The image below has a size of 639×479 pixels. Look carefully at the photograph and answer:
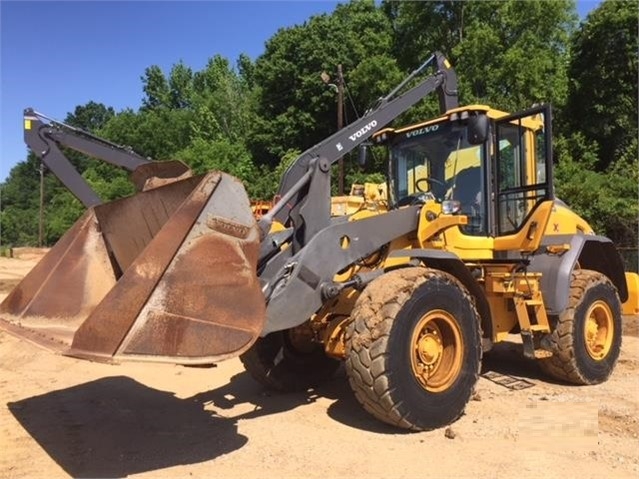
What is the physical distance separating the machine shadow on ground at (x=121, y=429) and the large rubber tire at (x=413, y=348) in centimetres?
110

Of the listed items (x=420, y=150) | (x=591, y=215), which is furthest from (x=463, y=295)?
(x=591, y=215)

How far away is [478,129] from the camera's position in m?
5.62

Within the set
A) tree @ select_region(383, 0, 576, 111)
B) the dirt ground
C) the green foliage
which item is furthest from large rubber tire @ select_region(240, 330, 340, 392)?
tree @ select_region(383, 0, 576, 111)

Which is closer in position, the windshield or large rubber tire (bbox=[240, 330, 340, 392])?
large rubber tire (bbox=[240, 330, 340, 392])

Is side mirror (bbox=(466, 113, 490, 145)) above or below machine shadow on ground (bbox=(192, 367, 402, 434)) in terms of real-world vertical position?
above

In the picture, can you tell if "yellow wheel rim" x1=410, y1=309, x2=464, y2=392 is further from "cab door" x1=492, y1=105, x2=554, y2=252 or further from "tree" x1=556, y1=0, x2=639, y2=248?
"tree" x1=556, y1=0, x2=639, y2=248

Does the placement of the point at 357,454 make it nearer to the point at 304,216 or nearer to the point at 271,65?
the point at 304,216

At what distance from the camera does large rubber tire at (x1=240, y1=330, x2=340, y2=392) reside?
5910 millimetres

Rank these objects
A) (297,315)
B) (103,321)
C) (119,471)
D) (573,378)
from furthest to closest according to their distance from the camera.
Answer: (573,378) < (297,315) < (119,471) < (103,321)

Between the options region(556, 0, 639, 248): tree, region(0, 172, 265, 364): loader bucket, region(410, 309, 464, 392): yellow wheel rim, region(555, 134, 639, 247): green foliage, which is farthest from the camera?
region(556, 0, 639, 248): tree

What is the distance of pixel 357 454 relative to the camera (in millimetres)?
4332

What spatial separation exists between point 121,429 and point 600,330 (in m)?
5.08

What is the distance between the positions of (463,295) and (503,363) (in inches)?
110

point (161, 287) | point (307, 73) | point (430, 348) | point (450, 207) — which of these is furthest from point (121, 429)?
point (307, 73)
